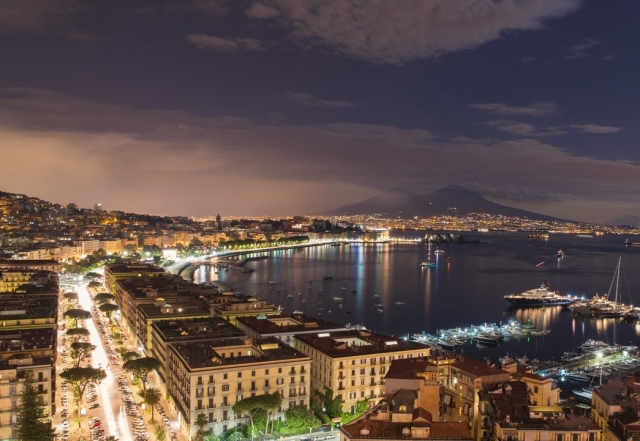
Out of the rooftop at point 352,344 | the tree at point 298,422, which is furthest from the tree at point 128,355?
the tree at point 298,422

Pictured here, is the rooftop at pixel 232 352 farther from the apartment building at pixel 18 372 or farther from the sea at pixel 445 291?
the sea at pixel 445 291

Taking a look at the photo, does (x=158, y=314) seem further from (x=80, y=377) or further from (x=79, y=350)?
(x=80, y=377)

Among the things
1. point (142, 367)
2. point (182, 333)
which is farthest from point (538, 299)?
point (142, 367)

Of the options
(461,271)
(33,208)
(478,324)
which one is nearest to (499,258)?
(461,271)

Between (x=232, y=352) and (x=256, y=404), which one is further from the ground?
(x=232, y=352)

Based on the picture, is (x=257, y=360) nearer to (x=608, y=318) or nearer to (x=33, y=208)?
(x=608, y=318)

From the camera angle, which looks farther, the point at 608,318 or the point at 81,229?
the point at 81,229

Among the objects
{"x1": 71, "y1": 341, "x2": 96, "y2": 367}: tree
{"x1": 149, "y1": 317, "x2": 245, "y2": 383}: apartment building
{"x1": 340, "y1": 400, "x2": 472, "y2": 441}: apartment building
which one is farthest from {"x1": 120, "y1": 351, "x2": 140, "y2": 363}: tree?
{"x1": 340, "y1": 400, "x2": 472, "y2": 441}: apartment building
